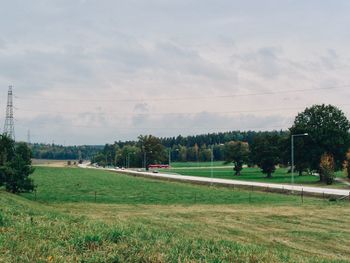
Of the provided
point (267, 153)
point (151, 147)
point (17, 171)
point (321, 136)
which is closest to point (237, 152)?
point (267, 153)

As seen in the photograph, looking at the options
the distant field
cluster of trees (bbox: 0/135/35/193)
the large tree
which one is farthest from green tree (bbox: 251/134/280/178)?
cluster of trees (bbox: 0/135/35/193)

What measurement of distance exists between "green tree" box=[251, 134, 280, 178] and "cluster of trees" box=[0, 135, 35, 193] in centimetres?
7002

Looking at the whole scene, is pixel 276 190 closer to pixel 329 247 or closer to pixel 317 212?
pixel 317 212

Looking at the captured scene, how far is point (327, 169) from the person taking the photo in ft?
277

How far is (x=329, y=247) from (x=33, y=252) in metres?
17.0

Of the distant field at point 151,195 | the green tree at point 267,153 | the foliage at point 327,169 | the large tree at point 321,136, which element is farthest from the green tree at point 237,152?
the distant field at point 151,195

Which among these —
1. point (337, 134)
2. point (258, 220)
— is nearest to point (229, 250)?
point (258, 220)

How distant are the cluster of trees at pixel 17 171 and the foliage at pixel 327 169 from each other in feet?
168

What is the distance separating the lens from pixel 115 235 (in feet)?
36.6

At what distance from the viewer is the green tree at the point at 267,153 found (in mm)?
113625

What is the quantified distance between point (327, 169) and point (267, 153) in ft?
96.7

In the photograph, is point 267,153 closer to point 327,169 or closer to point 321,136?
point 321,136

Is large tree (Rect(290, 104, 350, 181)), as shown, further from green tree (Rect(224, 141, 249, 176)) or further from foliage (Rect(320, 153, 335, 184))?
green tree (Rect(224, 141, 249, 176))

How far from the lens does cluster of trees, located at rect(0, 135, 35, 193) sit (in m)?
50.5
